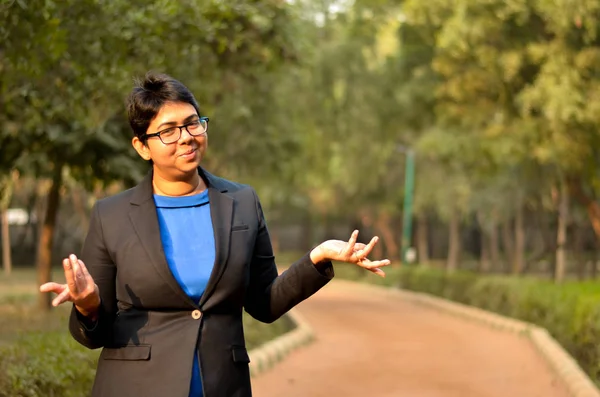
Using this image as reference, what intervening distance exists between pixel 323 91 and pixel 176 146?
34.3 m

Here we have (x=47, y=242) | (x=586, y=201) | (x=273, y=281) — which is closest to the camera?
(x=273, y=281)

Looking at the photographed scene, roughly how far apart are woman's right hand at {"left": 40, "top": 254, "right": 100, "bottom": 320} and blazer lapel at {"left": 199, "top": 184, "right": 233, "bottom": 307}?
409 mm

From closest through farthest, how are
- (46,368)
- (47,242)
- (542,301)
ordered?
(46,368)
(542,301)
(47,242)

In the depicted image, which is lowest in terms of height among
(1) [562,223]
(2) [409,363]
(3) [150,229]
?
(1) [562,223]

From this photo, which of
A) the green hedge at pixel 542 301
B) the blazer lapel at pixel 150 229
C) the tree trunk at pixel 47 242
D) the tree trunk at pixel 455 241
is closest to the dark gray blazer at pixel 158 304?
the blazer lapel at pixel 150 229

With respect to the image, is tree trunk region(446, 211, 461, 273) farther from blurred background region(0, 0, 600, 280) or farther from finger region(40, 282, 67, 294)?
finger region(40, 282, 67, 294)

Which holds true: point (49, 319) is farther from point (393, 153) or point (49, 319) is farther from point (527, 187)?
point (393, 153)

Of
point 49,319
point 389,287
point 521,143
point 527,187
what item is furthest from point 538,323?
point 389,287

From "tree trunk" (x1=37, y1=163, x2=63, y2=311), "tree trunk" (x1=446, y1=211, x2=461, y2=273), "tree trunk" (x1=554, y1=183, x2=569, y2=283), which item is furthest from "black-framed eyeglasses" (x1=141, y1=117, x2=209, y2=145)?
"tree trunk" (x1=446, y1=211, x2=461, y2=273)

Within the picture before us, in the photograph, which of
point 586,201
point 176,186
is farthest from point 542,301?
point 176,186

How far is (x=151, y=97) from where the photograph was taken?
451 centimetres

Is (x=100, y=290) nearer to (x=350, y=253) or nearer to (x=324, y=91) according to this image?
(x=350, y=253)

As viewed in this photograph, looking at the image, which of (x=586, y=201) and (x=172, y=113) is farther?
(x=586, y=201)

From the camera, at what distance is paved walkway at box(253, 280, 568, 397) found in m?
14.6
